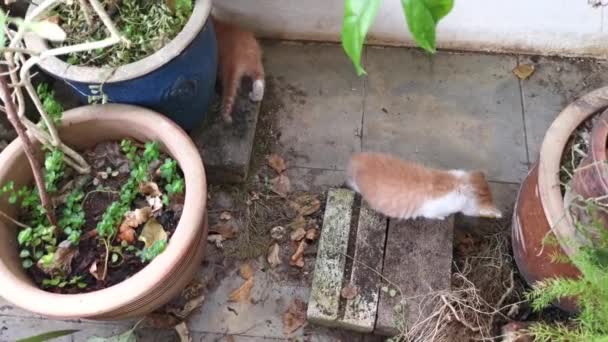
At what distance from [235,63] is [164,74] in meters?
0.42

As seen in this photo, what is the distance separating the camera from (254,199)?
2.01 meters

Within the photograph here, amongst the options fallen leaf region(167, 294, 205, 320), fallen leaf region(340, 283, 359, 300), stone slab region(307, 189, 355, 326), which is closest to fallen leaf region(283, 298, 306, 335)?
stone slab region(307, 189, 355, 326)

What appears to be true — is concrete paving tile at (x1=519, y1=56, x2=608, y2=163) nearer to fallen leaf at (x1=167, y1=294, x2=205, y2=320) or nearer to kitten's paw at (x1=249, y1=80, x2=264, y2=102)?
kitten's paw at (x1=249, y1=80, x2=264, y2=102)

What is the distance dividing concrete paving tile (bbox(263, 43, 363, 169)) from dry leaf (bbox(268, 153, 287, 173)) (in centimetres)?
3

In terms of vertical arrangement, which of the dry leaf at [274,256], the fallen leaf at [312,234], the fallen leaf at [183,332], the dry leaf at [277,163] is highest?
the dry leaf at [277,163]

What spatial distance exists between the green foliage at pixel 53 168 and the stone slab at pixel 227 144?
Result: 0.45 meters

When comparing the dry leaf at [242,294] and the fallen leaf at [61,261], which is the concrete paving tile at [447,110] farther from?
the fallen leaf at [61,261]

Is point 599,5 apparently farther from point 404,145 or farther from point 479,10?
point 404,145

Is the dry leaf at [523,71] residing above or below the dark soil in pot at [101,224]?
above

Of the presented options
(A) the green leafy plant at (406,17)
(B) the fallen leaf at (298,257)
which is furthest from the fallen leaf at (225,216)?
(A) the green leafy plant at (406,17)

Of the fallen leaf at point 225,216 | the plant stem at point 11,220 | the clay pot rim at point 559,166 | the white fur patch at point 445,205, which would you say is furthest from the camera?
the fallen leaf at point 225,216

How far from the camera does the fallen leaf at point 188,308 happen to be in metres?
1.83

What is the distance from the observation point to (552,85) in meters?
2.23

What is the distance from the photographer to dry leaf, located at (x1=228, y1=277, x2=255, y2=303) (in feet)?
6.13
